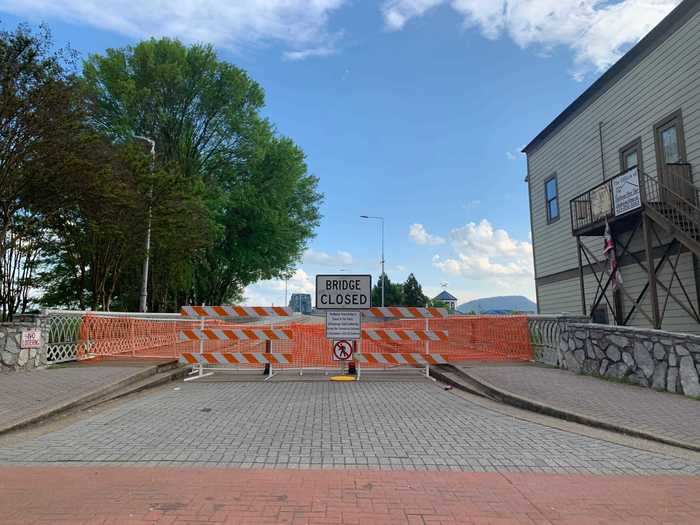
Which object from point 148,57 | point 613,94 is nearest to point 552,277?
point 613,94

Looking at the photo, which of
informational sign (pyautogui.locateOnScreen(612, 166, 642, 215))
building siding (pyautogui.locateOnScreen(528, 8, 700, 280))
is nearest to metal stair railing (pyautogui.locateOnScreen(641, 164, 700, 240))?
informational sign (pyautogui.locateOnScreen(612, 166, 642, 215))

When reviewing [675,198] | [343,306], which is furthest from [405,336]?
[675,198]

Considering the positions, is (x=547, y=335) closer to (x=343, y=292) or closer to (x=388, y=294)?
(x=343, y=292)

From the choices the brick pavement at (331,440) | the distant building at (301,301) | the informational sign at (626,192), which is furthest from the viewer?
the distant building at (301,301)

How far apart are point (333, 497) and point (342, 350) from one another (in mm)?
7121

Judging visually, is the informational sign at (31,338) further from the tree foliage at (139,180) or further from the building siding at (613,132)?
the building siding at (613,132)

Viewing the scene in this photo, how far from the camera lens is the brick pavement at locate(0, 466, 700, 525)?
3930 mm

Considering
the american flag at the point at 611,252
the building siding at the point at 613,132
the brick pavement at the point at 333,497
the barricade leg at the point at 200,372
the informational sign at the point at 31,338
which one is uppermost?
the building siding at the point at 613,132

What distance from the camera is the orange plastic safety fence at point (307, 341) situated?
12.4 m

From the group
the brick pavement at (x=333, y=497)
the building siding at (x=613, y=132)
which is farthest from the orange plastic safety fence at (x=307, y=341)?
the brick pavement at (x=333, y=497)

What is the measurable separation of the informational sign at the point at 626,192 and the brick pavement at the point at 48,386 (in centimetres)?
1329

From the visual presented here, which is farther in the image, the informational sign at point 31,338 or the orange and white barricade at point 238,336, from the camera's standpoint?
the orange and white barricade at point 238,336

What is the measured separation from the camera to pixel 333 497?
14.2 feet

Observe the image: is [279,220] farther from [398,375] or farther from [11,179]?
[398,375]
